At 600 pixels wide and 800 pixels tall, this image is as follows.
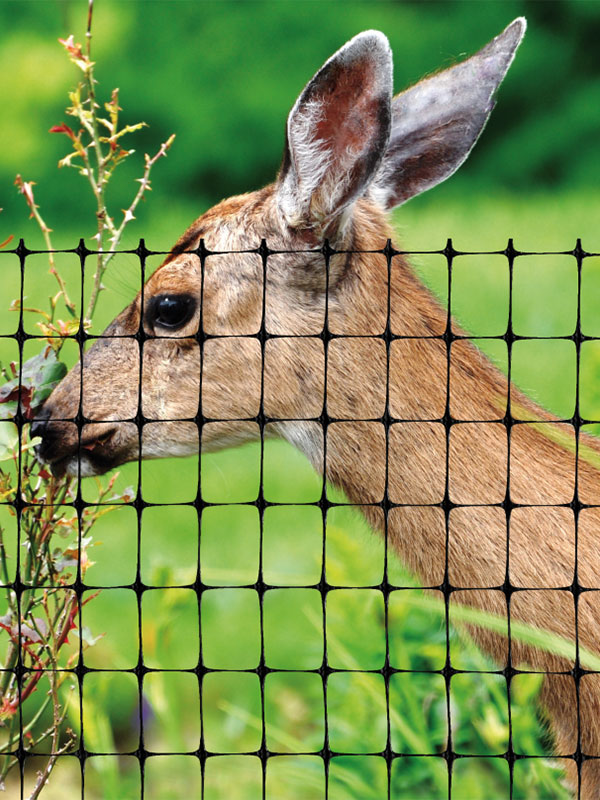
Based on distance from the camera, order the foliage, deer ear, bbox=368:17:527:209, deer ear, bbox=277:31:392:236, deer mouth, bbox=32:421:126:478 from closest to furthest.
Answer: the foliage < deer ear, bbox=277:31:392:236 < deer mouth, bbox=32:421:126:478 < deer ear, bbox=368:17:527:209

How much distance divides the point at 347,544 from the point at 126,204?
649 centimetres

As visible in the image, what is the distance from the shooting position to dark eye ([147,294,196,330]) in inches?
114

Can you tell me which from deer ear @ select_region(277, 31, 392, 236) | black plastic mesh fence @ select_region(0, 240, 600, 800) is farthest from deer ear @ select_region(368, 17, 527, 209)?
deer ear @ select_region(277, 31, 392, 236)

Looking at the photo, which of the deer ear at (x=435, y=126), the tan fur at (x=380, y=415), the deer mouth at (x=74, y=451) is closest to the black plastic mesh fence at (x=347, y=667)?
the tan fur at (x=380, y=415)

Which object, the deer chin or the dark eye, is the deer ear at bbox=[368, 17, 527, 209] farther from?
the deer chin

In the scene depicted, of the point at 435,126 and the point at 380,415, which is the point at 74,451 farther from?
the point at 435,126

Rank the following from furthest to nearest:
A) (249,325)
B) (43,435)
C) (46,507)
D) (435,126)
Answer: (435,126), (249,325), (43,435), (46,507)

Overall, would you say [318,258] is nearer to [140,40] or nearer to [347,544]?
[347,544]

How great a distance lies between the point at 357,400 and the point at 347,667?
3.15 ft

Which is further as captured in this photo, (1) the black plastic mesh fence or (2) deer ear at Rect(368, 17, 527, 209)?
(2) deer ear at Rect(368, 17, 527, 209)

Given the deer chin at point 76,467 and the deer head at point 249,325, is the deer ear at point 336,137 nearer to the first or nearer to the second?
the deer head at point 249,325

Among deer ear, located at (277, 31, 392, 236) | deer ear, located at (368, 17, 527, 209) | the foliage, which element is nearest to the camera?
the foliage

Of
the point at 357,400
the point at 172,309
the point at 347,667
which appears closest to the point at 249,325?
the point at 172,309

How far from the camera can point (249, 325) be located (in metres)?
2.89
